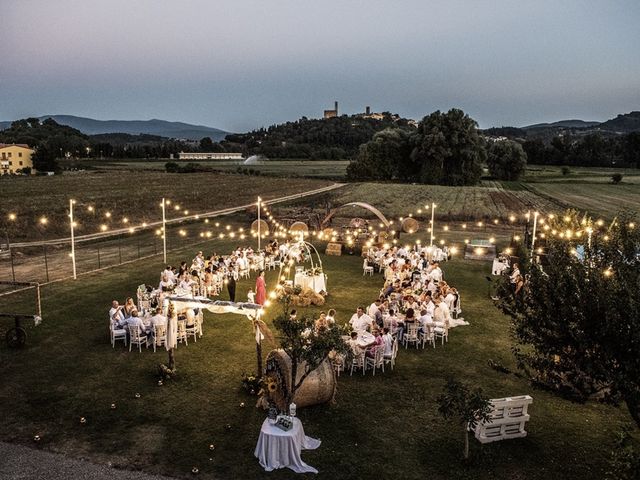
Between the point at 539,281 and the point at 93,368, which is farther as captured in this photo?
the point at 93,368

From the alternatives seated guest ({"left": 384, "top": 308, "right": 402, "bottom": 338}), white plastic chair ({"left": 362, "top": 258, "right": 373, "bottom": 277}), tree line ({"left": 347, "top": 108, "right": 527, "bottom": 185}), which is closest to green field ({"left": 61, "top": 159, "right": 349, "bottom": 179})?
tree line ({"left": 347, "top": 108, "right": 527, "bottom": 185})

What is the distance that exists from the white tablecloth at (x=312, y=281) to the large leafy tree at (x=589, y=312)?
10.4 m

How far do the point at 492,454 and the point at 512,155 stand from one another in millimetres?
81898

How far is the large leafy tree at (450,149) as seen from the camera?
68938mm

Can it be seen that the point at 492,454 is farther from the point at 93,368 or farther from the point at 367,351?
the point at 93,368

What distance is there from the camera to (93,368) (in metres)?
12.2

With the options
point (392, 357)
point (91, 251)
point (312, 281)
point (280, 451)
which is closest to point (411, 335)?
point (392, 357)

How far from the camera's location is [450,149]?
6925 centimetres

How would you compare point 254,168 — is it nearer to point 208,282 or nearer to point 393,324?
point 208,282

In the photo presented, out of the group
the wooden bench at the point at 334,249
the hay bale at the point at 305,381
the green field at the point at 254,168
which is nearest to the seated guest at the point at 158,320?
the hay bale at the point at 305,381

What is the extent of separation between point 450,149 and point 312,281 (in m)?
56.1

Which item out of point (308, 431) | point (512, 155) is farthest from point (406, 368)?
point (512, 155)

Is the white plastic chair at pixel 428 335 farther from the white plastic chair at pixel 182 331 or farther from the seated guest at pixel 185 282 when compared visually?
the seated guest at pixel 185 282

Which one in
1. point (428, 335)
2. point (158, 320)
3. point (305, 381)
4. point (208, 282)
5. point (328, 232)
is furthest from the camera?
point (328, 232)
